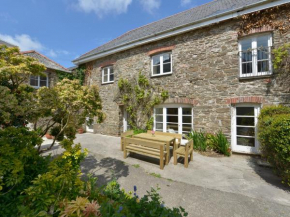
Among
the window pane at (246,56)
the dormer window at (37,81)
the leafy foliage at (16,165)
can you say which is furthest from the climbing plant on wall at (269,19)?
the dormer window at (37,81)

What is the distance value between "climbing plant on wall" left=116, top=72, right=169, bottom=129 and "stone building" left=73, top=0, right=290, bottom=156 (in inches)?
13.8

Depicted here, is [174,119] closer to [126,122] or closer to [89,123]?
[126,122]

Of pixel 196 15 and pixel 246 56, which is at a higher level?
pixel 196 15

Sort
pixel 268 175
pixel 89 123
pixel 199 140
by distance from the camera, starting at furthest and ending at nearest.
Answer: pixel 199 140
pixel 268 175
pixel 89 123

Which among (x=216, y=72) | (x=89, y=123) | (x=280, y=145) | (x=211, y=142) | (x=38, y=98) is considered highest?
(x=216, y=72)

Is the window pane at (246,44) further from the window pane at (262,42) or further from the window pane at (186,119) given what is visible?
the window pane at (186,119)

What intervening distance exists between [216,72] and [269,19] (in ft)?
8.48

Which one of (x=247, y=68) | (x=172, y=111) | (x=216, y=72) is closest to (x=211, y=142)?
(x=172, y=111)

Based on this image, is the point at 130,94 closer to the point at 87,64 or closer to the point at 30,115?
the point at 87,64

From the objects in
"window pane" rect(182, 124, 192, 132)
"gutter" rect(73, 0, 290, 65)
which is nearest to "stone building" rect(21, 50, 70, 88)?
"gutter" rect(73, 0, 290, 65)

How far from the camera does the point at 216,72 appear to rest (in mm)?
6133

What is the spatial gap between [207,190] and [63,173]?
3.15 m

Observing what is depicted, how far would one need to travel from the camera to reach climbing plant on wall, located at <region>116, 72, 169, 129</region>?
7.58 meters

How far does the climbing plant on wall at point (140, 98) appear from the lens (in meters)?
7.58
